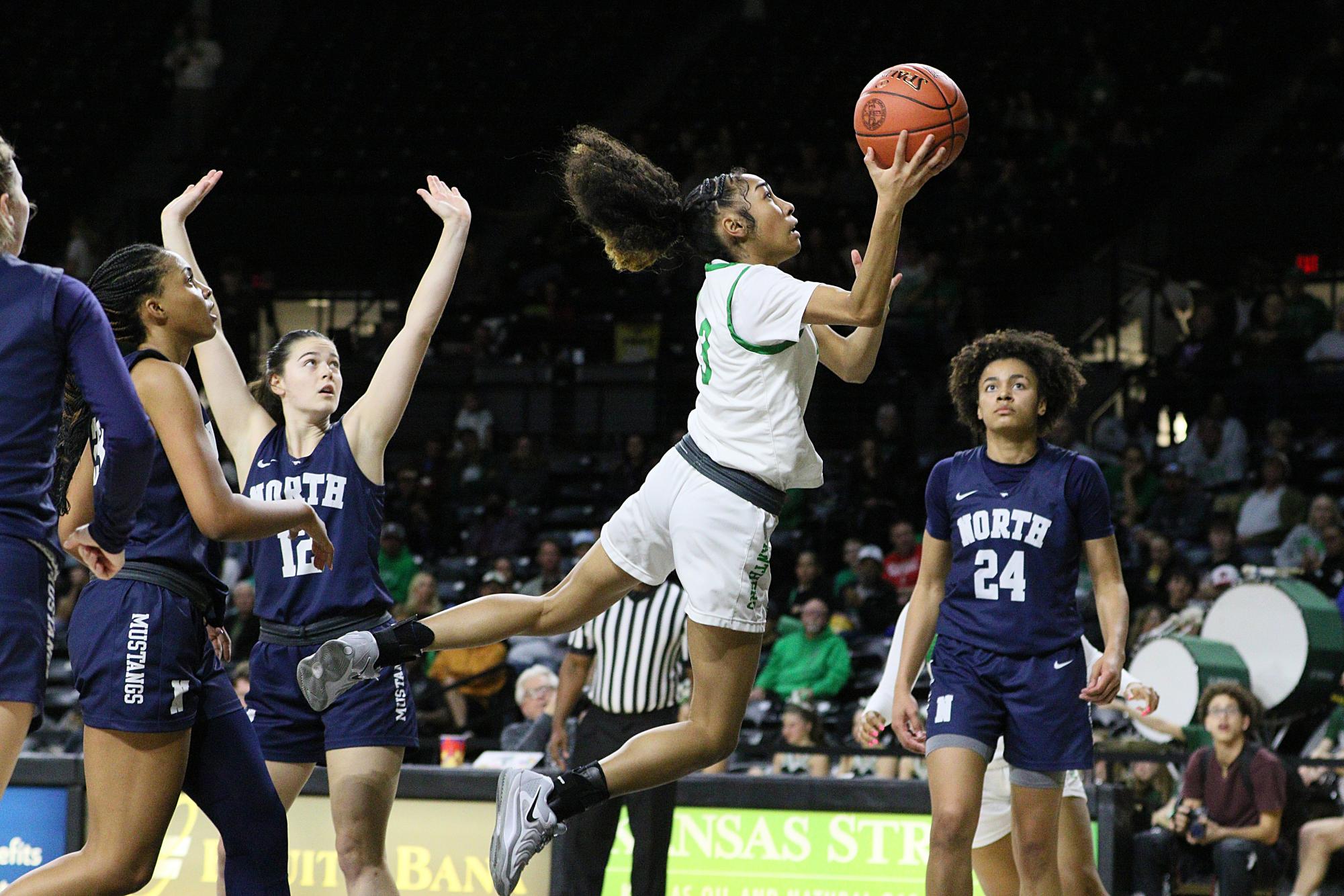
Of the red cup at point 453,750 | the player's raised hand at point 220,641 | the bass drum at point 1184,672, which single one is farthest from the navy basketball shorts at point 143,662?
the bass drum at point 1184,672

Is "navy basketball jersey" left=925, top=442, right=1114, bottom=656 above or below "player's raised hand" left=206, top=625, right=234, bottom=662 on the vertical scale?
above

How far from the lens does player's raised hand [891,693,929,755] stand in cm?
483

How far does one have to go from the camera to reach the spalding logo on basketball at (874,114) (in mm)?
4406

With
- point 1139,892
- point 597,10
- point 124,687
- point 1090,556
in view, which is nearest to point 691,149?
point 597,10

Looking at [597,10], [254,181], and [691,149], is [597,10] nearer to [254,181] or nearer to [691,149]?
[691,149]

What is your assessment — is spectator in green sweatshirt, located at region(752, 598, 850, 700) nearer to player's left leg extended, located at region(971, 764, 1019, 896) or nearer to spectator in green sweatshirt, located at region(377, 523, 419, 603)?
spectator in green sweatshirt, located at region(377, 523, 419, 603)

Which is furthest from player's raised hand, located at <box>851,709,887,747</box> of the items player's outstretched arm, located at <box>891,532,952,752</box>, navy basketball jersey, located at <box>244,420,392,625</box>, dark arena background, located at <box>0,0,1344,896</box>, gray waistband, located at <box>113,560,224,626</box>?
gray waistband, located at <box>113,560,224,626</box>

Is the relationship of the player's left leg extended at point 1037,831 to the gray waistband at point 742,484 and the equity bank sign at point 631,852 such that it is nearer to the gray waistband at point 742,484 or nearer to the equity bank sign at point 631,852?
the gray waistband at point 742,484

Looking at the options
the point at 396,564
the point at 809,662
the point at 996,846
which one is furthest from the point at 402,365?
the point at 396,564

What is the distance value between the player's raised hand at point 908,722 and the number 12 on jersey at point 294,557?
1.78 metres

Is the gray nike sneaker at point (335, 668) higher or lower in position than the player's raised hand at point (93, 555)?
lower

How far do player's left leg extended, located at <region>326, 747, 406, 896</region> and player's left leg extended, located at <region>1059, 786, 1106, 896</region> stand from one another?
2.07 m

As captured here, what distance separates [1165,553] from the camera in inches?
397

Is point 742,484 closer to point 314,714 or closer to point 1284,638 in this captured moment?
point 314,714
